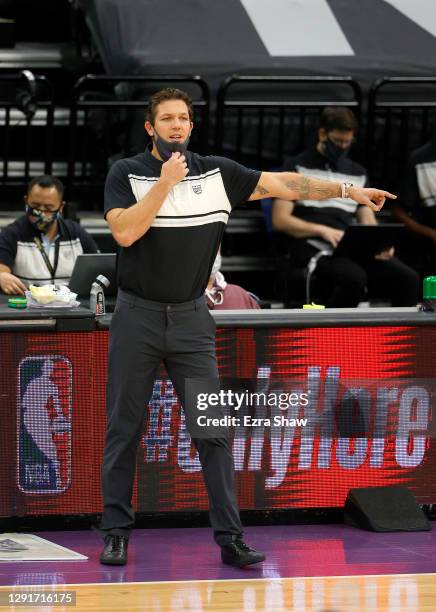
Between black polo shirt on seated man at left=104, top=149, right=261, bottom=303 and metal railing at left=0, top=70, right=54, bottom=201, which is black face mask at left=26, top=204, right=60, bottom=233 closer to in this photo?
metal railing at left=0, top=70, right=54, bottom=201

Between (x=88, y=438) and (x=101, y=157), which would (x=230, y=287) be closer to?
(x=88, y=438)

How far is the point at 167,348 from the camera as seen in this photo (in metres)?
7.08

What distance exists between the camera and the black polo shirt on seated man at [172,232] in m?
7.02

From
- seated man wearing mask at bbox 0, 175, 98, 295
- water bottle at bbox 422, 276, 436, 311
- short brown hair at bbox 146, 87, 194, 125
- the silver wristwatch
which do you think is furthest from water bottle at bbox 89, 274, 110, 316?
seated man wearing mask at bbox 0, 175, 98, 295

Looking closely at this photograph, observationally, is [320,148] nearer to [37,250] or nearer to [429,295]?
[37,250]

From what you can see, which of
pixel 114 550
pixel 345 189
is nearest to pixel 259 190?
pixel 345 189

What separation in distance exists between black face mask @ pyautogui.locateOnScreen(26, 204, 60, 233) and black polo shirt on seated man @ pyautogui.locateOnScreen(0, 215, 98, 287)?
6 centimetres

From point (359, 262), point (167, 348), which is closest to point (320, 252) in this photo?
point (359, 262)

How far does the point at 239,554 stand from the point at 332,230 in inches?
180

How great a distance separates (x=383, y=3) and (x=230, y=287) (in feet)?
17.5

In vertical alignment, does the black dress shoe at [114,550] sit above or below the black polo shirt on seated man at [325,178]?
below

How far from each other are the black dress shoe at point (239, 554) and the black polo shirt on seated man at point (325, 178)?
443 centimetres

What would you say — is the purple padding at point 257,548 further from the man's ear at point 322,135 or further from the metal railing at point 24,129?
the metal railing at point 24,129

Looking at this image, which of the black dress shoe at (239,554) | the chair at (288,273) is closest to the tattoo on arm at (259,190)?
the black dress shoe at (239,554)
